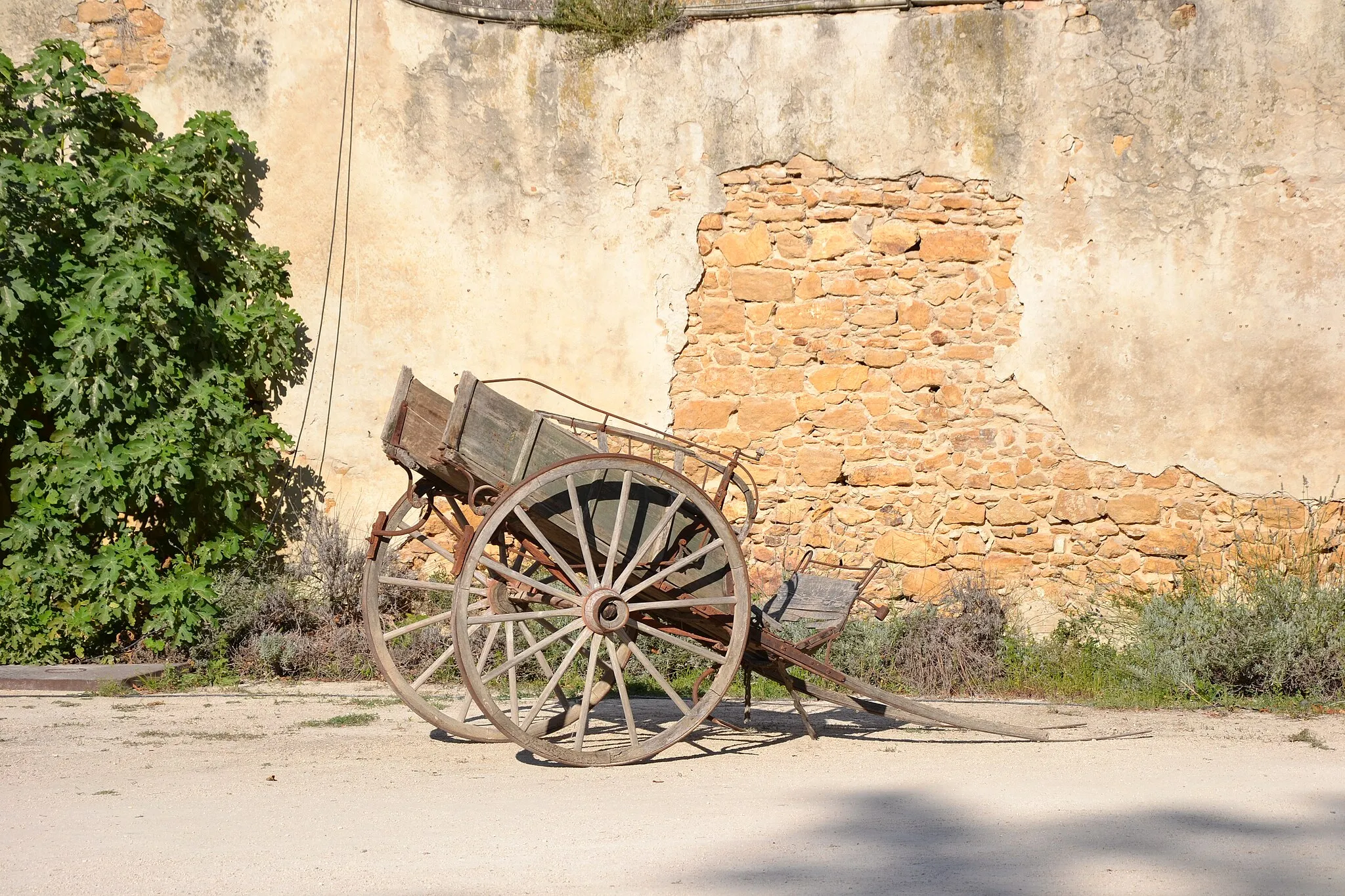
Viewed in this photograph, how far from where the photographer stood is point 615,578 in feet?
15.3

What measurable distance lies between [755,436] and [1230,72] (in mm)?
3473

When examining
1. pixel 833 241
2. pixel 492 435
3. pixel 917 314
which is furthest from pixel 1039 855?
pixel 833 241

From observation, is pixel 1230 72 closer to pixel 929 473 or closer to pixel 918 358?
pixel 918 358

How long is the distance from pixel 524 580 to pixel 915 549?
3.39 m

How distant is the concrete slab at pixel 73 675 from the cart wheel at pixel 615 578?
2.45 m

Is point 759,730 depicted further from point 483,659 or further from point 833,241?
point 833,241

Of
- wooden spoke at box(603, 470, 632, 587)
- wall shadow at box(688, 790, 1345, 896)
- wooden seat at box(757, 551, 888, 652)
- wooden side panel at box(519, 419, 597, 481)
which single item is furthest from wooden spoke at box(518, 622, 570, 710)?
wall shadow at box(688, 790, 1345, 896)

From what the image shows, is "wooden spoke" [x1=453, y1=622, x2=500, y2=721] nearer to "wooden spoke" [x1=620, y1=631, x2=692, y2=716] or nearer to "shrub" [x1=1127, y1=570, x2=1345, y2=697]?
"wooden spoke" [x1=620, y1=631, x2=692, y2=716]

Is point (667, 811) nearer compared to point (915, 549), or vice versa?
point (667, 811)

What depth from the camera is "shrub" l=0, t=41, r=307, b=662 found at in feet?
21.1

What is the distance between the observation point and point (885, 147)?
23.5ft

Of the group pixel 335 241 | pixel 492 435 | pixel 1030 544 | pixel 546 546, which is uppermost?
pixel 335 241

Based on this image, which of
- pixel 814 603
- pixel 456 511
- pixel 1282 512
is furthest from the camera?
pixel 1282 512

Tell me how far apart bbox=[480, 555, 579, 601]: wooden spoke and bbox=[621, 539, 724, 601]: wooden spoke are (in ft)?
0.75
